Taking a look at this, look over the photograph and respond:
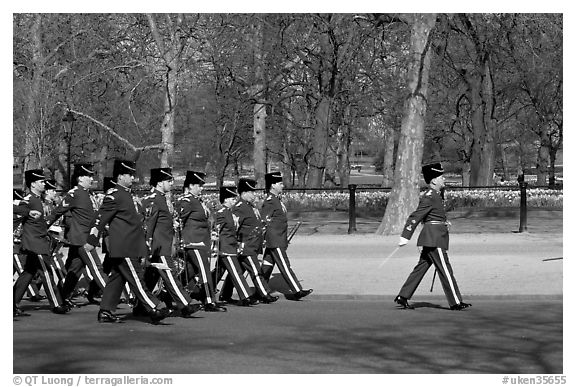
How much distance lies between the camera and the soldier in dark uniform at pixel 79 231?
14.8 m

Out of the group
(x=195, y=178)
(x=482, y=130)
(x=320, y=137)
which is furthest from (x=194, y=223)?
(x=482, y=130)

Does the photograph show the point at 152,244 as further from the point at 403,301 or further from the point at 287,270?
the point at 403,301

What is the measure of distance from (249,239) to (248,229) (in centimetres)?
14

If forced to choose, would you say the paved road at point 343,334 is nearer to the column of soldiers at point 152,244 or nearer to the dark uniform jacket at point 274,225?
the column of soldiers at point 152,244

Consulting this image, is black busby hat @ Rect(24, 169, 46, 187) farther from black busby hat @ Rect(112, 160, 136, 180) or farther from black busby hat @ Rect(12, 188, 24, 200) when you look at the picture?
black busby hat @ Rect(112, 160, 136, 180)

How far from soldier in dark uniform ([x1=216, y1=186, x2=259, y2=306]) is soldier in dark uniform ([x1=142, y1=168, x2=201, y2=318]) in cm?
136

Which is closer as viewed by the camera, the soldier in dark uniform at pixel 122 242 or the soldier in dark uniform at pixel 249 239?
the soldier in dark uniform at pixel 122 242

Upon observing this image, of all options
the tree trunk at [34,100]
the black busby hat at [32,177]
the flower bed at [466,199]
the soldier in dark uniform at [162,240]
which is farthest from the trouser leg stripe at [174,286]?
the tree trunk at [34,100]

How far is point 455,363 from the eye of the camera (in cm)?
968

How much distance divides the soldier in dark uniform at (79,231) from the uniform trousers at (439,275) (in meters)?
4.06

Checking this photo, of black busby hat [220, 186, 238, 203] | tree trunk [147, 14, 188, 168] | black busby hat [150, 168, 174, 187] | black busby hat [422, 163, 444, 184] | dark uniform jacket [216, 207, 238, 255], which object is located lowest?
dark uniform jacket [216, 207, 238, 255]

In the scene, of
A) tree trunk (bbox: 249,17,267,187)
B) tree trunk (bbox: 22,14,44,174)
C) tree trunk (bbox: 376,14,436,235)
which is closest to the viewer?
tree trunk (bbox: 376,14,436,235)

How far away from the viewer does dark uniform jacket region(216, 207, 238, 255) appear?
14867 mm

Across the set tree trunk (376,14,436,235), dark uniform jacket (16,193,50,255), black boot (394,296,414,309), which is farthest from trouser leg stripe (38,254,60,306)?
tree trunk (376,14,436,235)
